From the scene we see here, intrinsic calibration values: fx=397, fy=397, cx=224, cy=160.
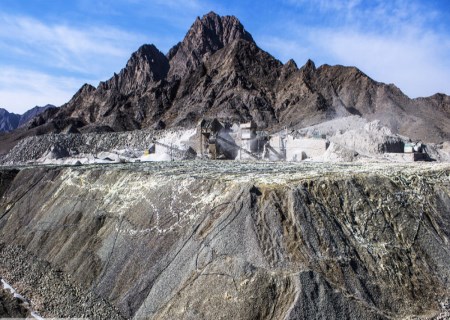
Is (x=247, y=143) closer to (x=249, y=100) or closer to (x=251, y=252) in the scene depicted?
(x=251, y=252)

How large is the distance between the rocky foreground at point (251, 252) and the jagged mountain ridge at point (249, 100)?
62.1 meters

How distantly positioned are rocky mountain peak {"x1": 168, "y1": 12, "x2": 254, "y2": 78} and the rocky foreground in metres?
114

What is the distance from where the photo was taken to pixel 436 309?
9.28 m

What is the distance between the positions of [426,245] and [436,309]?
2327mm

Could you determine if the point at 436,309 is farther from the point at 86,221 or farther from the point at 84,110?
the point at 84,110

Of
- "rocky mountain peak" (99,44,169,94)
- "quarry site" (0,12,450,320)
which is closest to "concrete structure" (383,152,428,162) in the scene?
"quarry site" (0,12,450,320)

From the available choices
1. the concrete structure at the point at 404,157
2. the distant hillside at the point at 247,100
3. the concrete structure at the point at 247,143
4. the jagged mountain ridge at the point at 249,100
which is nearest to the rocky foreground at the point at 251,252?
the concrete structure at the point at 404,157

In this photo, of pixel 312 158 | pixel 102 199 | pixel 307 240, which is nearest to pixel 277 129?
pixel 312 158

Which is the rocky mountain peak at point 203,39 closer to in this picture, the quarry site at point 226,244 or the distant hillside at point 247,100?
the distant hillside at point 247,100

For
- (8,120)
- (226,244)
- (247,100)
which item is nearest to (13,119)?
(8,120)

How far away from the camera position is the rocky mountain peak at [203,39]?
128 meters

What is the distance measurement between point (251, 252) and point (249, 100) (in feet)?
251

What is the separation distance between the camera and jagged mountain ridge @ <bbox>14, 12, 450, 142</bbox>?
255ft

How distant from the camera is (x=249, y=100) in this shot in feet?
276
